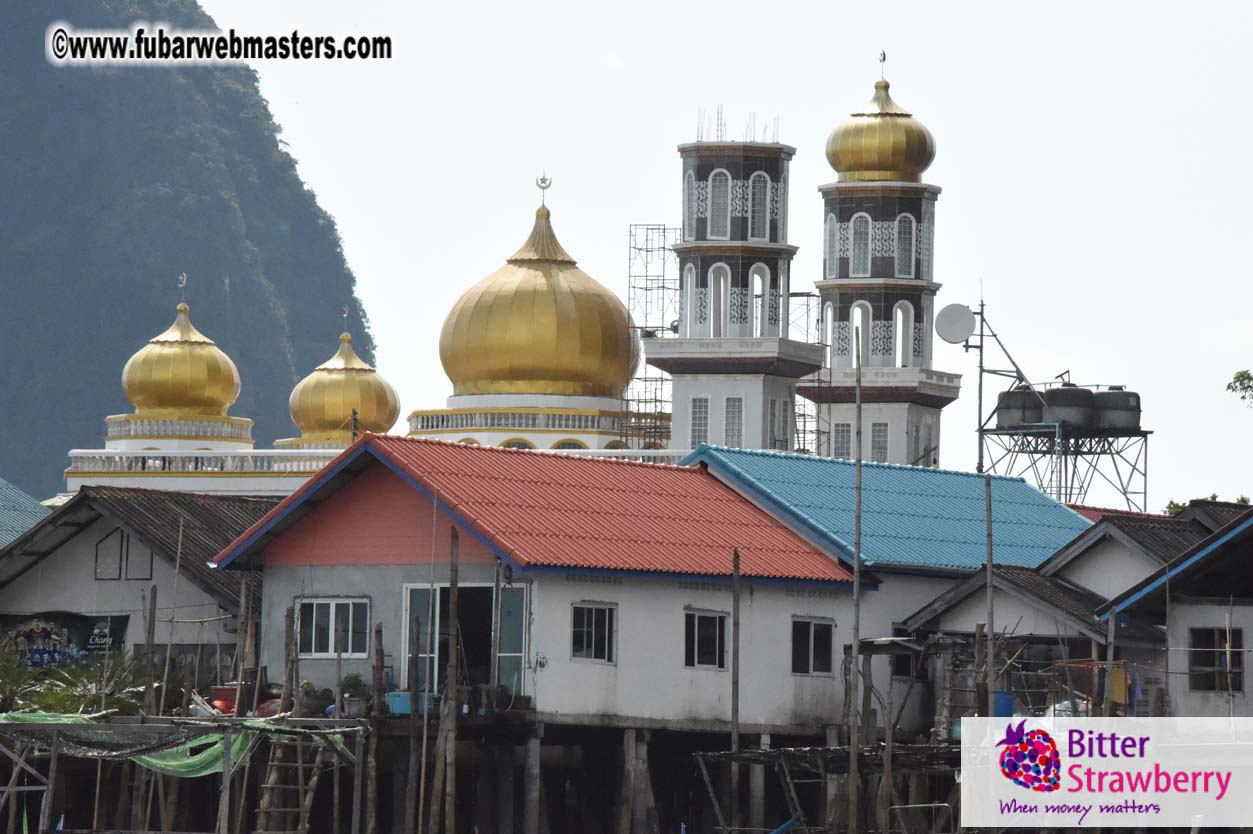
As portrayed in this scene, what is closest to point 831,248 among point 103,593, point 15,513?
point 15,513

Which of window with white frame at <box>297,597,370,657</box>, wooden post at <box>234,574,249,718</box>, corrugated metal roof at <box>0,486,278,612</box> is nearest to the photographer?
window with white frame at <box>297,597,370,657</box>

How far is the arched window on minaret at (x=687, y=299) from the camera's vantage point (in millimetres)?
85688

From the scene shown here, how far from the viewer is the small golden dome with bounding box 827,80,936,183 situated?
91.6 metres

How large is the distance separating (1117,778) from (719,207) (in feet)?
159

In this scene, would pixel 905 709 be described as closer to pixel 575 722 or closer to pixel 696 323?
pixel 575 722

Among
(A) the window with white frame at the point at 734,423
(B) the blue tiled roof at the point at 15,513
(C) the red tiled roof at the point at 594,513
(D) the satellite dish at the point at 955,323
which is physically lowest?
(C) the red tiled roof at the point at 594,513

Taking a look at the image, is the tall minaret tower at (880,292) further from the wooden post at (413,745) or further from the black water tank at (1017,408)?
the wooden post at (413,745)

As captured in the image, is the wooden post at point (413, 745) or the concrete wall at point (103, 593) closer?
the wooden post at point (413, 745)

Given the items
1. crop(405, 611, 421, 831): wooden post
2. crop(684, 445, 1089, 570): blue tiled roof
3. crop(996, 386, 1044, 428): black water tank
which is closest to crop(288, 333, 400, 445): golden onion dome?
crop(996, 386, 1044, 428): black water tank

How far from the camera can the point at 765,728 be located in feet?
156

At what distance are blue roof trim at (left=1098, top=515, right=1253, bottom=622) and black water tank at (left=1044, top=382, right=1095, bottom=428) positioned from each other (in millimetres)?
39885

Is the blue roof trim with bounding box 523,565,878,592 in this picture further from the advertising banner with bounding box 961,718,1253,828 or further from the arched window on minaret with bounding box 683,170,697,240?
the arched window on minaret with bounding box 683,170,697,240

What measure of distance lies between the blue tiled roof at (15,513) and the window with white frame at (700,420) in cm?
2512

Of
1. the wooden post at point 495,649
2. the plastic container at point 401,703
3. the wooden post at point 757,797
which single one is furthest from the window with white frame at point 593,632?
the wooden post at point 757,797
